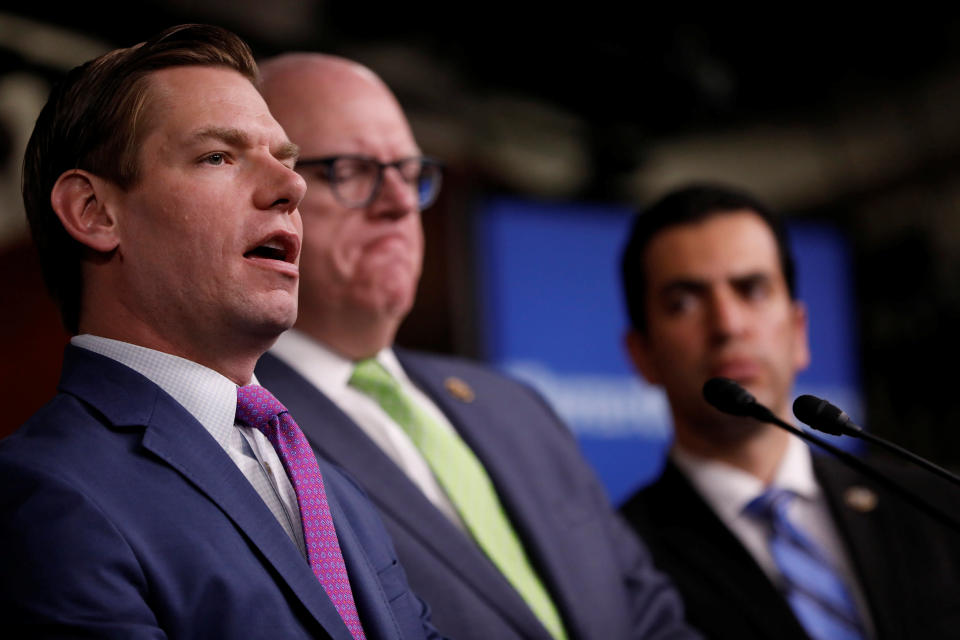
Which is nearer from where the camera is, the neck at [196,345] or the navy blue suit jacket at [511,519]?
the neck at [196,345]

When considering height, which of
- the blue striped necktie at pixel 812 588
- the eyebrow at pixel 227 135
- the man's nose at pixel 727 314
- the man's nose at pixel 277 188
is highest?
the eyebrow at pixel 227 135

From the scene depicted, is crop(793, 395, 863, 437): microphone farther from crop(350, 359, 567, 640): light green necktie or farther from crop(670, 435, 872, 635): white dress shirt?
crop(670, 435, 872, 635): white dress shirt

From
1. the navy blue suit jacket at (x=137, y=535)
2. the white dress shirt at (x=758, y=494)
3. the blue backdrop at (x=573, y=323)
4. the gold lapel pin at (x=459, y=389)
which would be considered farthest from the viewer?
the blue backdrop at (x=573, y=323)

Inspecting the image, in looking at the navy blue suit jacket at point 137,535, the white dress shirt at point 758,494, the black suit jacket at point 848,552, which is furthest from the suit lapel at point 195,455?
the white dress shirt at point 758,494

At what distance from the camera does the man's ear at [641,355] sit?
2.20 m

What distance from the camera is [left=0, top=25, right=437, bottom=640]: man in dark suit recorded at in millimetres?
918

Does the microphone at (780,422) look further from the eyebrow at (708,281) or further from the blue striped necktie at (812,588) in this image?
the eyebrow at (708,281)

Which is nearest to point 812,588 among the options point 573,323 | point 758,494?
point 758,494

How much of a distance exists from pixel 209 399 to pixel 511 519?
2.24 ft

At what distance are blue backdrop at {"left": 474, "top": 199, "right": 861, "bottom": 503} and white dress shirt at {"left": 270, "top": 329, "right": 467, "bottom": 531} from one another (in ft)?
6.98

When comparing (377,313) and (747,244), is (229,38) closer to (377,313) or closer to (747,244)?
(377,313)

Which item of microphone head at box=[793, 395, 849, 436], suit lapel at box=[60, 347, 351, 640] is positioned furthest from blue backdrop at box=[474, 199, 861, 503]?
suit lapel at box=[60, 347, 351, 640]

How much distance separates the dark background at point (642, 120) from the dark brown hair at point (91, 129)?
4.85 feet

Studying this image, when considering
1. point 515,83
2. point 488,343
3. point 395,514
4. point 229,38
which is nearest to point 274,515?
point 395,514
